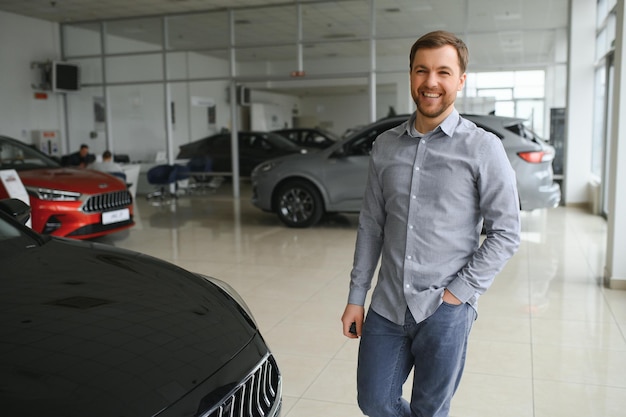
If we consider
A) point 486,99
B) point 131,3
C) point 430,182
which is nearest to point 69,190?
point 430,182

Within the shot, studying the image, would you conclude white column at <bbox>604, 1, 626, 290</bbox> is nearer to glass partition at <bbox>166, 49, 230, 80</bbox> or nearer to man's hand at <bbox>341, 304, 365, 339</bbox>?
man's hand at <bbox>341, 304, 365, 339</bbox>

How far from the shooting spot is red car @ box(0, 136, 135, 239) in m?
6.47

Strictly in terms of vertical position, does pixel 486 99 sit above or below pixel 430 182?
above

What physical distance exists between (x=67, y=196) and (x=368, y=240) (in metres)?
5.34

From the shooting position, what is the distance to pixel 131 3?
39.2 feet

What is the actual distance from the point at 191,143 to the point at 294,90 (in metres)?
2.76

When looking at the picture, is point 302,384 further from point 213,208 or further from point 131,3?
point 131,3

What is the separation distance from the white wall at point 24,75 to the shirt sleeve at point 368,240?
39.2 feet

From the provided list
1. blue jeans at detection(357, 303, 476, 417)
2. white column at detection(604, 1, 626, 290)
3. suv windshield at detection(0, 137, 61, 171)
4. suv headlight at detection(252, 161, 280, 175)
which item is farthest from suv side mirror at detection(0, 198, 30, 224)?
suv headlight at detection(252, 161, 280, 175)

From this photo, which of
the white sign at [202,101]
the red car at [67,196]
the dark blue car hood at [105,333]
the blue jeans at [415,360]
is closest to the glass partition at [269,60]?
the white sign at [202,101]

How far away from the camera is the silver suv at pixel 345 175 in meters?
7.56

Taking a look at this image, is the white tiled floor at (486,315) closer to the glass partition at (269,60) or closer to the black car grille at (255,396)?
the black car grille at (255,396)

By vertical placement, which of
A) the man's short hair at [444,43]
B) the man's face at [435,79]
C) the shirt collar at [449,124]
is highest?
the man's short hair at [444,43]

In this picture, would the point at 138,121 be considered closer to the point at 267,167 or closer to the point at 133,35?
the point at 133,35
